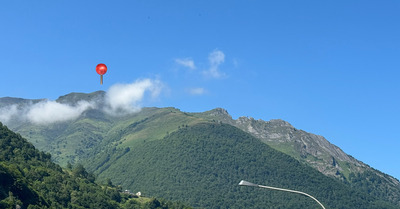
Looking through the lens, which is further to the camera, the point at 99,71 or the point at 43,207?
the point at 43,207

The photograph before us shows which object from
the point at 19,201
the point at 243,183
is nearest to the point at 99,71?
the point at 243,183

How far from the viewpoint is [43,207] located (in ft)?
645

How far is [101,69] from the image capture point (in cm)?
11106

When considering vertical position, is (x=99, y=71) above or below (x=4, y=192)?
above

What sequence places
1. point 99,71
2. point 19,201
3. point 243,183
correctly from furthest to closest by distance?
point 19,201, point 99,71, point 243,183

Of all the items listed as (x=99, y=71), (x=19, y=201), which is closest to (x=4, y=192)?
(x=19, y=201)

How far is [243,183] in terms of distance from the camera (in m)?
60.7

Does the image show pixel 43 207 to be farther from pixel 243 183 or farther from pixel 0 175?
pixel 243 183

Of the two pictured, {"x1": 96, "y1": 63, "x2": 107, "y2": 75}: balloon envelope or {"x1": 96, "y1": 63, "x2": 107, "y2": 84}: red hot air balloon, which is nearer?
{"x1": 96, "y1": 63, "x2": 107, "y2": 84}: red hot air balloon

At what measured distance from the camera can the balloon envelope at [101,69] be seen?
359 feet

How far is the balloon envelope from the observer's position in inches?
4304

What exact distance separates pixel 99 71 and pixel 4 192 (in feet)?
325

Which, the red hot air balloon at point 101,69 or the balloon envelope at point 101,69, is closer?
the red hot air balloon at point 101,69

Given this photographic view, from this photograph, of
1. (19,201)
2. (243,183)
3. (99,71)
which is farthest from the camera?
(19,201)
